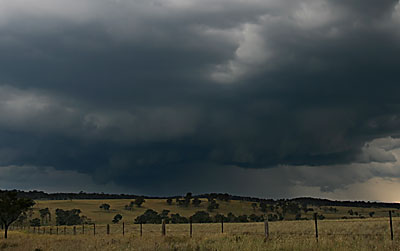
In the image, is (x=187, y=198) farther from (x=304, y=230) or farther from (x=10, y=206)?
(x=10, y=206)

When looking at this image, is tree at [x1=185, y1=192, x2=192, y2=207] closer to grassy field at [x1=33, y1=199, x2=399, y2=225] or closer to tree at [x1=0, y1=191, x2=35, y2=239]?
grassy field at [x1=33, y1=199, x2=399, y2=225]

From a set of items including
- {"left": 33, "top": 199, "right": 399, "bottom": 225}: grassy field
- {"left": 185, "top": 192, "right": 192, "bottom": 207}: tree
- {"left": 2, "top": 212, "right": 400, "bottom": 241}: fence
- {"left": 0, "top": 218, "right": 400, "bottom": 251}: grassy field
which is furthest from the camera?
{"left": 185, "top": 192, "right": 192, "bottom": 207}: tree

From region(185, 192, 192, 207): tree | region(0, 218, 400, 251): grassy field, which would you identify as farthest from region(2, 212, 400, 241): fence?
region(185, 192, 192, 207): tree

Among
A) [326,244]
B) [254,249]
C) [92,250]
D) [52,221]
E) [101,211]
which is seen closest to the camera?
[254,249]

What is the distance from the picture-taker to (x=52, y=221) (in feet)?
474

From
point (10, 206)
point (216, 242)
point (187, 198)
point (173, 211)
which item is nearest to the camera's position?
point (216, 242)

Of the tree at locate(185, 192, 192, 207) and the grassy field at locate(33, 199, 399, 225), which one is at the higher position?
the tree at locate(185, 192, 192, 207)

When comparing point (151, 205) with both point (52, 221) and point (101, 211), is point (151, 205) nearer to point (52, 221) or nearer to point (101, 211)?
point (101, 211)

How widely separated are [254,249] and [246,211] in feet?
538

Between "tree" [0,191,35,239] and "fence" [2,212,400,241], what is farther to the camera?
"tree" [0,191,35,239]

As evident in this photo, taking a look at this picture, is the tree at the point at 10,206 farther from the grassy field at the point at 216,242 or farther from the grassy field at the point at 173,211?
the grassy field at the point at 173,211

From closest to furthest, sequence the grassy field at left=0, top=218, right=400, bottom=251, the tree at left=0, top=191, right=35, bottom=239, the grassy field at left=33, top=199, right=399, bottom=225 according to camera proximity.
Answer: the grassy field at left=0, top=218, right=400, bottom=251
the tree at left=0, top=191, right=35, bottom=239
the grassy field at left=33, top=199, right=399, bottom=225

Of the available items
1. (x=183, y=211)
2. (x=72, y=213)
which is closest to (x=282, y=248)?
(x=72, y=213)

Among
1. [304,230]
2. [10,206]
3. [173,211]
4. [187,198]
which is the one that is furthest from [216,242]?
[187,198]
